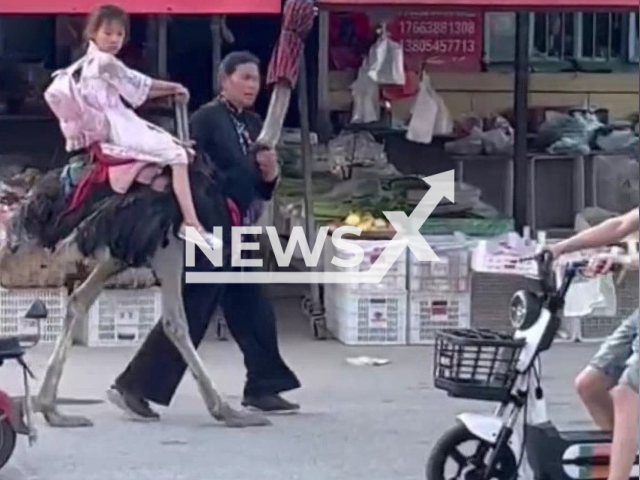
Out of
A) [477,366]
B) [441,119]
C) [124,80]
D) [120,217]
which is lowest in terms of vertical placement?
[477,366]

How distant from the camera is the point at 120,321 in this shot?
12.0m

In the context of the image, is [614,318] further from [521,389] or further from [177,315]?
[521,389]

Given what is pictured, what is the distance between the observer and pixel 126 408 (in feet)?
32.6

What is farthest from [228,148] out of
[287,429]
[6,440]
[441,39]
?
[441,39]

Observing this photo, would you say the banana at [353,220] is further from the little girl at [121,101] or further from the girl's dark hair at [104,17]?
the girl's dark hair at [104,17]

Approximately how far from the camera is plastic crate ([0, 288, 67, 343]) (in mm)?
11938

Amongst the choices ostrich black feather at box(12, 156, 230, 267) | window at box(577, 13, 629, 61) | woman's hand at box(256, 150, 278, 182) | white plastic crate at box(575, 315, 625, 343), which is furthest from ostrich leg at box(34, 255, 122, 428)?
window at box(577, 13, 629, 61)

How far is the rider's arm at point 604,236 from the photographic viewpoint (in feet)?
23.9

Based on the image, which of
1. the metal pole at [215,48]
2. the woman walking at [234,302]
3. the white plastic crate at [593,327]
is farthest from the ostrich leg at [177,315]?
the metal pole at [215,48]

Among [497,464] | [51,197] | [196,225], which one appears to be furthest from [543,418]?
[51,197]

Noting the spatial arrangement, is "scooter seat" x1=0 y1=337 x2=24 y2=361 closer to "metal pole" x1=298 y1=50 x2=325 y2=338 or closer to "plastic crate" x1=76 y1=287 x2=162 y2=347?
"plastic crate" x1=76 y1=287 x2=162 y2=347

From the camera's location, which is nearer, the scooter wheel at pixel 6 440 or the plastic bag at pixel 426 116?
the scooter wheel at pixel 6 440

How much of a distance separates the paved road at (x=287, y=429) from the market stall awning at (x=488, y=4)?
2.15m

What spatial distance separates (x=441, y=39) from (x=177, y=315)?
5.99 m
